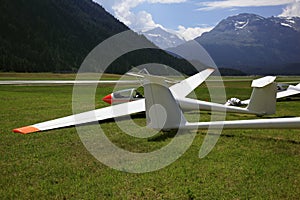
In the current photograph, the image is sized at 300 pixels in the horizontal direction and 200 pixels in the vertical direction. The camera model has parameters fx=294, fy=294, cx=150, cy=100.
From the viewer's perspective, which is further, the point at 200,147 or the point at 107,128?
the point at 107,128

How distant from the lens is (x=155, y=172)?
302 inches

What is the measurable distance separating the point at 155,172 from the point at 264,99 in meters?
8.36

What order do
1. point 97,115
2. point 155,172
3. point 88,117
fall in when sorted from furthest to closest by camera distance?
point 97,115
point 88,117
point 155,172

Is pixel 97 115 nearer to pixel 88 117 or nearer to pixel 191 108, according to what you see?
pixel 88 117

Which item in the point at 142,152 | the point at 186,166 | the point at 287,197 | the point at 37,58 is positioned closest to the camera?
the point at 287,197

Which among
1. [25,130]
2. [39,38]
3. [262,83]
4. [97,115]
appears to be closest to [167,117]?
[97,115]

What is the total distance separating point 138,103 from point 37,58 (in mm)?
136078

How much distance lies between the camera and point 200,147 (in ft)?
32.4

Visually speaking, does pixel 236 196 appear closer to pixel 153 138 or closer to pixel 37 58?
pixel 153 138

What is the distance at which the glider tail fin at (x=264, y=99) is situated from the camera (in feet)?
44.1

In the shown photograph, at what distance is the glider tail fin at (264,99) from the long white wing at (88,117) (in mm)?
5530

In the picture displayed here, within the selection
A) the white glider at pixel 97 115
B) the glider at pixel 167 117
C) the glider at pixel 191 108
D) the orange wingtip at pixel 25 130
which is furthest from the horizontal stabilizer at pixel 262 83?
the orange wingtip at pixel 25 130

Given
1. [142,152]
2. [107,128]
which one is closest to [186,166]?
[142,152]

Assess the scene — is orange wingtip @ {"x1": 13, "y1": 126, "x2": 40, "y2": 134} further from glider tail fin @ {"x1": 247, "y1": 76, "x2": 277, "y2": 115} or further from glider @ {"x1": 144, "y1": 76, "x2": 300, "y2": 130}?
glider tail fin @ {"x1": 247, "y1": 76, "x2": 277, "y2": 115}
